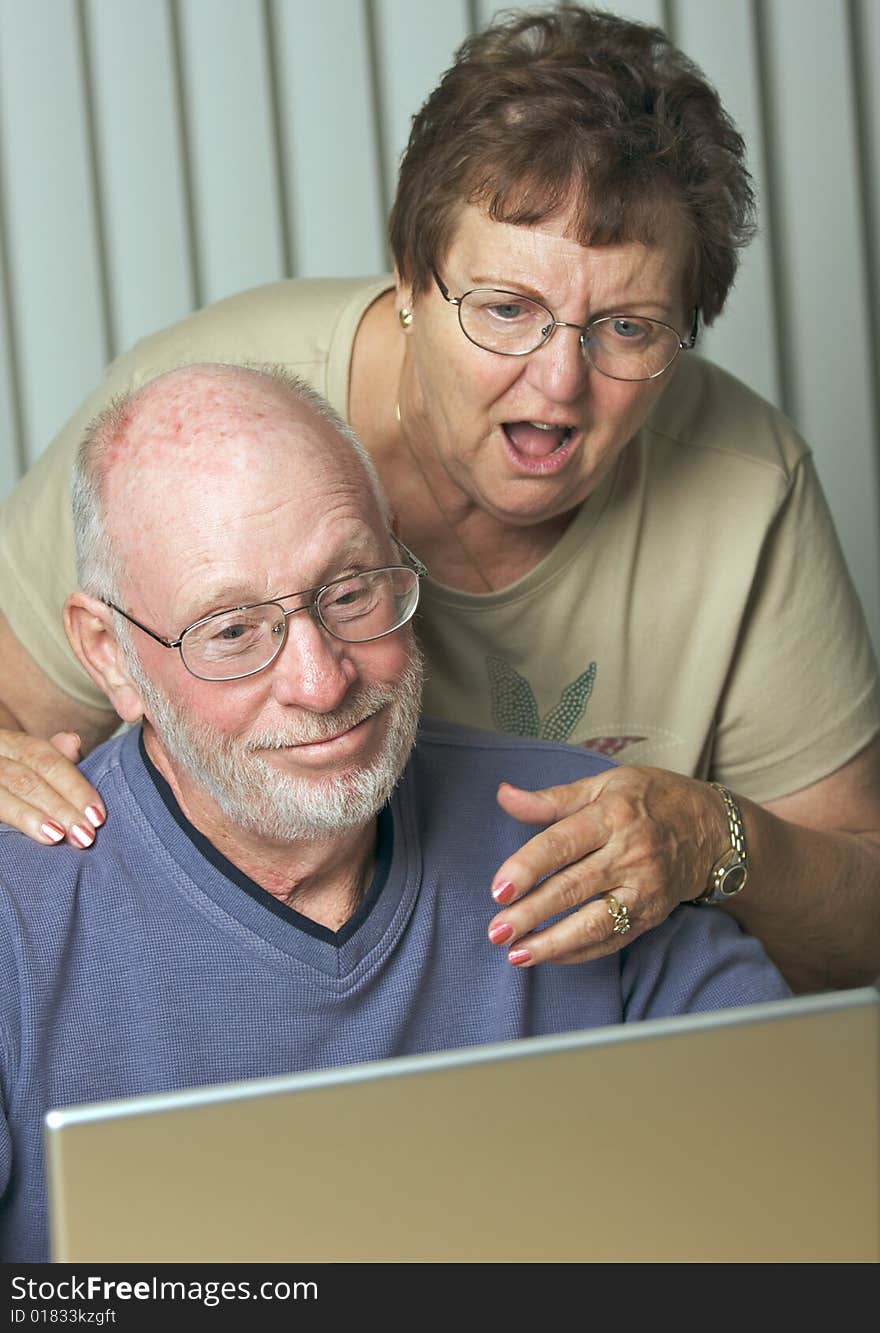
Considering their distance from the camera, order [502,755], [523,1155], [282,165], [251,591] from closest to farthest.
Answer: [523,1155], [251,591], [502,755], [282,165]

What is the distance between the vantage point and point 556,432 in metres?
1.63

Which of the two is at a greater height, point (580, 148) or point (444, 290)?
point (580, 148)

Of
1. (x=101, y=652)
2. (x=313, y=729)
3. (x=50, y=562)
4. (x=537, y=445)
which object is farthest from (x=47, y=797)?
(x=537, y=445)

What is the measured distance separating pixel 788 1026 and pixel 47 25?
7.61 feet

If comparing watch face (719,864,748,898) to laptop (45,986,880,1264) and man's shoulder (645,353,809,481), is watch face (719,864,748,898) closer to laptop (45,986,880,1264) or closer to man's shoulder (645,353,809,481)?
man's shoulder (645,353,809,481)

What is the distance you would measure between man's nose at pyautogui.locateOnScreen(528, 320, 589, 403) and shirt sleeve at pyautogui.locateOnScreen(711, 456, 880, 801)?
1.32ft

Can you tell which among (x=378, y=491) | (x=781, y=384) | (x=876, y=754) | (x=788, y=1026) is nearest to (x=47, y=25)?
(x=781, y=384)

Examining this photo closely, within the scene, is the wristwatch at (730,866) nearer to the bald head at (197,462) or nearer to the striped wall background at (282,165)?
the bald head at (197,462)

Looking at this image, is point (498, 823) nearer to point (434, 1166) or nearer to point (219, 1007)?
point (219, 1007)

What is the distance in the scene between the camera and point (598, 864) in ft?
4.39

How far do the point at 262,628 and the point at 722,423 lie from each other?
2.60ft

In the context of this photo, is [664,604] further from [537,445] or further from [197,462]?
[197,462]

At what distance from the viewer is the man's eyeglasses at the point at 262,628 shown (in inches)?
51.3

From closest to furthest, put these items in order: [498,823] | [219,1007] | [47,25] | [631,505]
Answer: [219,1007] < [498,823] < [631,505] < [47,25]
